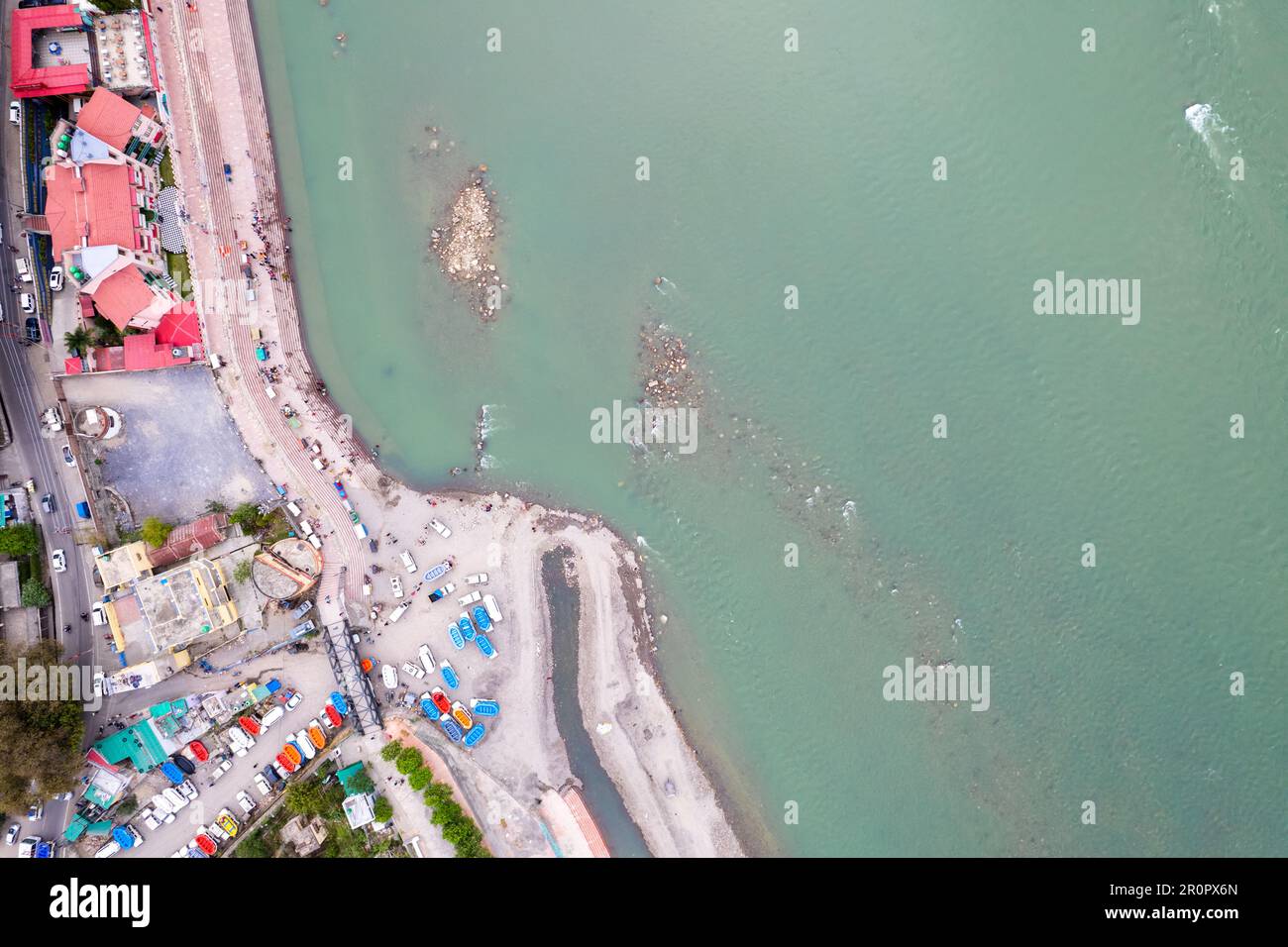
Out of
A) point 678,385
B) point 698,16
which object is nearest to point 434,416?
point 678,385

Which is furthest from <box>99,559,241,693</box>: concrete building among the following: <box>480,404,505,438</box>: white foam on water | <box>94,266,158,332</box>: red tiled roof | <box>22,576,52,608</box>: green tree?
<box>480,404,505,438</box>: white foam on water

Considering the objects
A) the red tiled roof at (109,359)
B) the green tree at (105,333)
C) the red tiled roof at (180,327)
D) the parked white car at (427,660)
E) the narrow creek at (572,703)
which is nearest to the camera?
the red tiled roof at (109,359)

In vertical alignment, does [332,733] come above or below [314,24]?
below

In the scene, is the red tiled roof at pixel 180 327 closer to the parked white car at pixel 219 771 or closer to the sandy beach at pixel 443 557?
the sandy beach at pixel 443 557

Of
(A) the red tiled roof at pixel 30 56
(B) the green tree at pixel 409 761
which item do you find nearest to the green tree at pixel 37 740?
(B) the green tree at pixel 409 761

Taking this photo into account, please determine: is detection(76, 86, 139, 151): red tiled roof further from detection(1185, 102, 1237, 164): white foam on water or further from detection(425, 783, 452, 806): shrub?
detection(1185, 102, 1237, 164): white foam on water

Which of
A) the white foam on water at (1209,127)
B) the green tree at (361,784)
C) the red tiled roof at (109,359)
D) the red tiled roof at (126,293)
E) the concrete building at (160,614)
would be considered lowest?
the green tree at (361,784)
